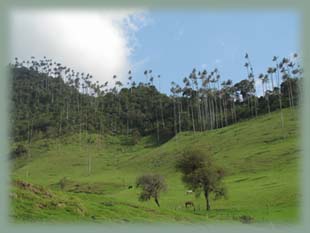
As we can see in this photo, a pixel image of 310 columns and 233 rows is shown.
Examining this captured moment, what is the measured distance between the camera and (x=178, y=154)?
37.7 meters

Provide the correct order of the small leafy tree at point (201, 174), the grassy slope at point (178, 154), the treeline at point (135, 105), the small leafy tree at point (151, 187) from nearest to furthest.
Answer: the small leafy tree at point (201, 174) → the grassy slope at point (178, 154) → the small leafy tree at point (151, 187) → the treeline at point (135, 105)

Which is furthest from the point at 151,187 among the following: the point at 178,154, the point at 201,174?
the point at 178,154

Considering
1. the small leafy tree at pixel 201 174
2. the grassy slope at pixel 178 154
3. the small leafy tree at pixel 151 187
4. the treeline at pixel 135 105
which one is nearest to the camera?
the small leafy tree at pixel 201 174

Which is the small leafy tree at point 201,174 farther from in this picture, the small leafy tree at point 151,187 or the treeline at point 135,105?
the treeline at point 135,105

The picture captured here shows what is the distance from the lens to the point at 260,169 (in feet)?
95.8

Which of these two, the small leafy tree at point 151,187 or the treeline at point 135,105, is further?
the treeline at point 135,105

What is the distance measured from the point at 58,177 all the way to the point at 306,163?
3691 cm

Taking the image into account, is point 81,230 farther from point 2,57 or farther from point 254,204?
point 254,204

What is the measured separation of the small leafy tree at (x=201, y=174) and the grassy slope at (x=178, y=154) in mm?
798

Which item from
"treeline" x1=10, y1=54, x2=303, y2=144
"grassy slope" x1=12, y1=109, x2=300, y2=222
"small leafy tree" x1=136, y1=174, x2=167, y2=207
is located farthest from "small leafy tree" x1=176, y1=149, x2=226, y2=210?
"treeline" x1=10, y1=54, x2=303, y2=144

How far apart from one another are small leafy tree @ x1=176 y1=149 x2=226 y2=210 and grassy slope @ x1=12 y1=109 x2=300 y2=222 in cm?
80

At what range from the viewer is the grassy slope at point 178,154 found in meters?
20.7

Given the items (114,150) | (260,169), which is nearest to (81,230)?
(260,169)

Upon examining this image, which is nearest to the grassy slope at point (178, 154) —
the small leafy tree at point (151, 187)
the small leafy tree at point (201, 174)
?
the small leafy tree at point (151, 187)
